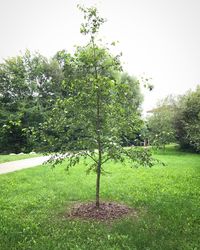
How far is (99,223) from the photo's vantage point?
6.54m

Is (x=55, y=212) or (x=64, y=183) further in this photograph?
(x=64, y=183)

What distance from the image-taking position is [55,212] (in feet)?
24.1

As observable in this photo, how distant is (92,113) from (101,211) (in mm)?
2857

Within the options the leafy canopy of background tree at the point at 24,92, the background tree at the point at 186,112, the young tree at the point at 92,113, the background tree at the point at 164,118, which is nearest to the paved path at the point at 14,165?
the young tree at the point at 92,113

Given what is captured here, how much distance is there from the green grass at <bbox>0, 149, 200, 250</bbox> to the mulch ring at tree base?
13.3 inches

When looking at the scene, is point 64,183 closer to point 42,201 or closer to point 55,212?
point 42,201

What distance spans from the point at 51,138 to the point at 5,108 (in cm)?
2740

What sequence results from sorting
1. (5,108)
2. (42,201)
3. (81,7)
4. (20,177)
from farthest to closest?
(5,108), (20,177), (42,201), (81,7)

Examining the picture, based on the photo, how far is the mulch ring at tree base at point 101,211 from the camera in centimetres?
700

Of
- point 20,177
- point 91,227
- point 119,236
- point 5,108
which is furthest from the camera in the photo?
point 5,108

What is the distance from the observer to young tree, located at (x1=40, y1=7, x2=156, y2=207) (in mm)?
7121

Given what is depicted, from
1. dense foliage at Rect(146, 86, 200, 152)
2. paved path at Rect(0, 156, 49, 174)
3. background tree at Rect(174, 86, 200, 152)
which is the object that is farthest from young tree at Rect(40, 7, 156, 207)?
background tree at Rect(174, 86, 200, 152)

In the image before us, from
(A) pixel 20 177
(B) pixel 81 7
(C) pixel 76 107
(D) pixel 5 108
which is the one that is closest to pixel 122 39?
(B) pixel 81 7

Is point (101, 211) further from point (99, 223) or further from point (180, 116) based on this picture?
point (180, 116)
